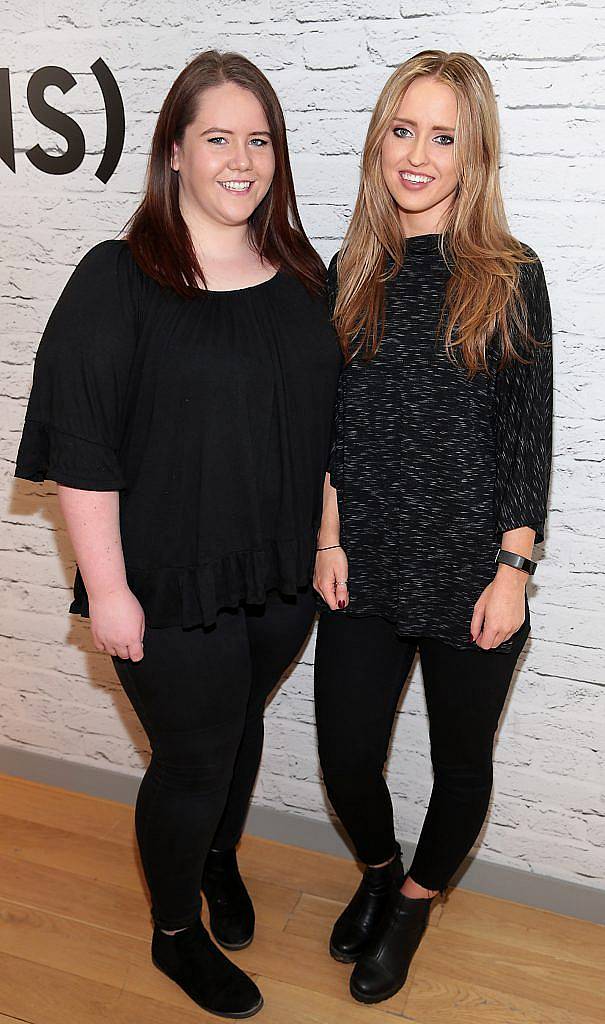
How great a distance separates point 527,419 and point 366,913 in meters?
1.12

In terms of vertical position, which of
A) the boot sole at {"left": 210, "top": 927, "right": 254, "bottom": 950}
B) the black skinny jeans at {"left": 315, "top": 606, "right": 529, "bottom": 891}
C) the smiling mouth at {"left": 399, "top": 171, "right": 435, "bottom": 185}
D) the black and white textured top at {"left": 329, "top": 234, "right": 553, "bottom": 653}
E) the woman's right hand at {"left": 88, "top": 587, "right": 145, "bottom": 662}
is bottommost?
the boot sole at {"left": 210, "top": 927, "right": 254, "bottom": 950}

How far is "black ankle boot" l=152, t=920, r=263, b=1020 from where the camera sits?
1881mm

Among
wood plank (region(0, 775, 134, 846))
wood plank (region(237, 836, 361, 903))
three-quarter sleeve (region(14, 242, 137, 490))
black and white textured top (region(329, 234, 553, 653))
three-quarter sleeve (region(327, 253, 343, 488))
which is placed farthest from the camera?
wood plank (region(0, 775, 134, 846))

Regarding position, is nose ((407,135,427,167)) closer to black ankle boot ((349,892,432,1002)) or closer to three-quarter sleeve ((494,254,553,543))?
three-quarter sleeve ((494,254,553,543))

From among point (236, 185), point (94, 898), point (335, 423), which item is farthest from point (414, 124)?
point (94, 898)

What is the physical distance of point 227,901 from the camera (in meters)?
2.10

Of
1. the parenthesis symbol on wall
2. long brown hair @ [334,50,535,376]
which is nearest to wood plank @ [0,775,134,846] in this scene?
long brown hair @ [334,50,535,376]

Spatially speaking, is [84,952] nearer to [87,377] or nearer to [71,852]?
[71,852]

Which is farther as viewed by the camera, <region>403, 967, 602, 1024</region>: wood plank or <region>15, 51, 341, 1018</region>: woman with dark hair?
<region>403, 967, 602, 1024</region>: wood plank

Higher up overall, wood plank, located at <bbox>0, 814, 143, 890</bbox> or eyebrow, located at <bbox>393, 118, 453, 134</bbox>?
eyebrow, located at <bbox>393, 118, 453, 134</bbox>

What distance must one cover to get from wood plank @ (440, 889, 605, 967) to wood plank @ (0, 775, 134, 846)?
81 cm

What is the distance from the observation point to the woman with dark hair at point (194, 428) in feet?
5.06

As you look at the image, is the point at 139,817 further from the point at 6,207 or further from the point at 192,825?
the point at 6,207

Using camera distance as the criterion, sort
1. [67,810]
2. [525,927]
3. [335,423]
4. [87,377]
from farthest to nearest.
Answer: [67,810]
[525,927]
[335,423]
[87,377]
